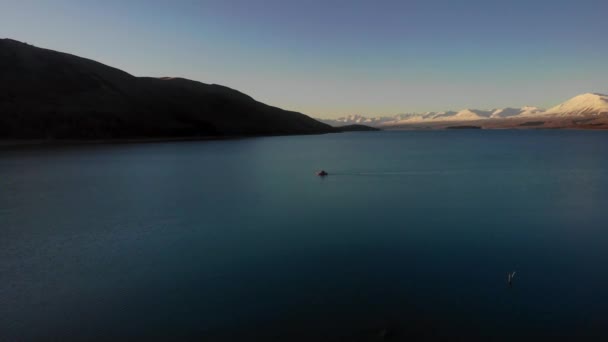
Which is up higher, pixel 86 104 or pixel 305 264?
pixel 86 104

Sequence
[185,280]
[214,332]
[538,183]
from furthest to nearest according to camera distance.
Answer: [538,183] → [185,280] → [214,332]

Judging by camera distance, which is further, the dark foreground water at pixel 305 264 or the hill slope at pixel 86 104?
the hill slope at pixel 86 104

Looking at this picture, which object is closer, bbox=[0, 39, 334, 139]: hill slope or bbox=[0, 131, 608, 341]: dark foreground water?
bbox=[0, 131, 608, 341]: dark foreground water

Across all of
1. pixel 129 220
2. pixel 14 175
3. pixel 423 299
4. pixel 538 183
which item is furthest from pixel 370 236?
pixel 14 175

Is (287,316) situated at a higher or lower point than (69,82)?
lower

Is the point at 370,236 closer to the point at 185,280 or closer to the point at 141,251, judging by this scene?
the point at 185,280
